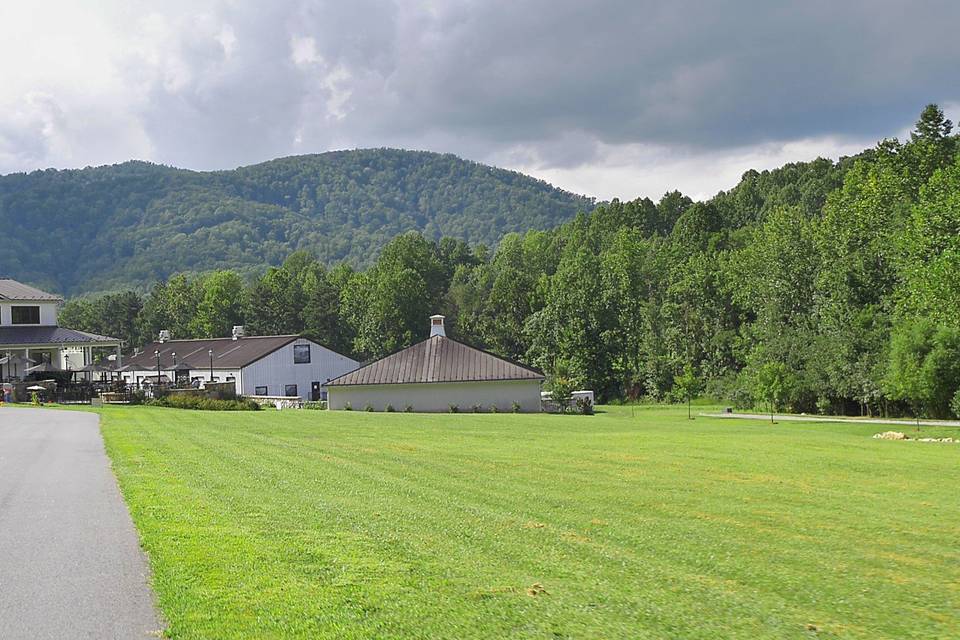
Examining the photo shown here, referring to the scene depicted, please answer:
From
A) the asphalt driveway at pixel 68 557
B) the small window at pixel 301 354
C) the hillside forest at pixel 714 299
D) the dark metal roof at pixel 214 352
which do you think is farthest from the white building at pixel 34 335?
the asphalt driveway at pixel 68 557

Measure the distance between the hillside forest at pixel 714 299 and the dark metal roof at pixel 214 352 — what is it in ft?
72.0

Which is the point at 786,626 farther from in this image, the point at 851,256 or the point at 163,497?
the point at 851,256

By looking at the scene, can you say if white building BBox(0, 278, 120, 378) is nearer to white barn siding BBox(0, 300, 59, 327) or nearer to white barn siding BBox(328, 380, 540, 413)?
white barn siding BBox(0, 300, 59, 327)

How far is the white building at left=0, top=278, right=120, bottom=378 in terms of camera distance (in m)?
52.0

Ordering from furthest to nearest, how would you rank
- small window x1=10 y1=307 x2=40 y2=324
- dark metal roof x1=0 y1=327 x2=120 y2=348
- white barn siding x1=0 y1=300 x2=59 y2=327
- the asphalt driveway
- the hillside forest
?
small window x1=10 y1=307 x2=40 y2=324 < white barn siding x1=0 y1=300 x2=59 y2=327 < dark metal roof x1=0 y1=327 x2=120 y2=348 < the hillside forest < the asphalt driveway

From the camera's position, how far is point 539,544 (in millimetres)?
10070

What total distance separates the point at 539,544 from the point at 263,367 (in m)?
55.3

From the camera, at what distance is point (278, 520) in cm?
1113

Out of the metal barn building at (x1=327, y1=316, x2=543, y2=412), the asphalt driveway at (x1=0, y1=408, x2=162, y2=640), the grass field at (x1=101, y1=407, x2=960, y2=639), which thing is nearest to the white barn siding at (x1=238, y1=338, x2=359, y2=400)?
the metal barn building at (x1=327, y1=316, x2=543, y2=412)

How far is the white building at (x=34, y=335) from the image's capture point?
5200 cm

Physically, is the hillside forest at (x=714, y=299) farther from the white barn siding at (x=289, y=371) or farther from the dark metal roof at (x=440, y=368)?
the white barn siding at (x=289, y=371)

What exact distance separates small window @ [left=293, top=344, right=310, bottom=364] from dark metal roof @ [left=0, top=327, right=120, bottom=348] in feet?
Result: 45.4

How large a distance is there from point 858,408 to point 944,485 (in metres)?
41.9

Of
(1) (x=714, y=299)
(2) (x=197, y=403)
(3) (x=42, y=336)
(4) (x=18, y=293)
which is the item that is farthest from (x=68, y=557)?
(1) (x=714, y=299)
